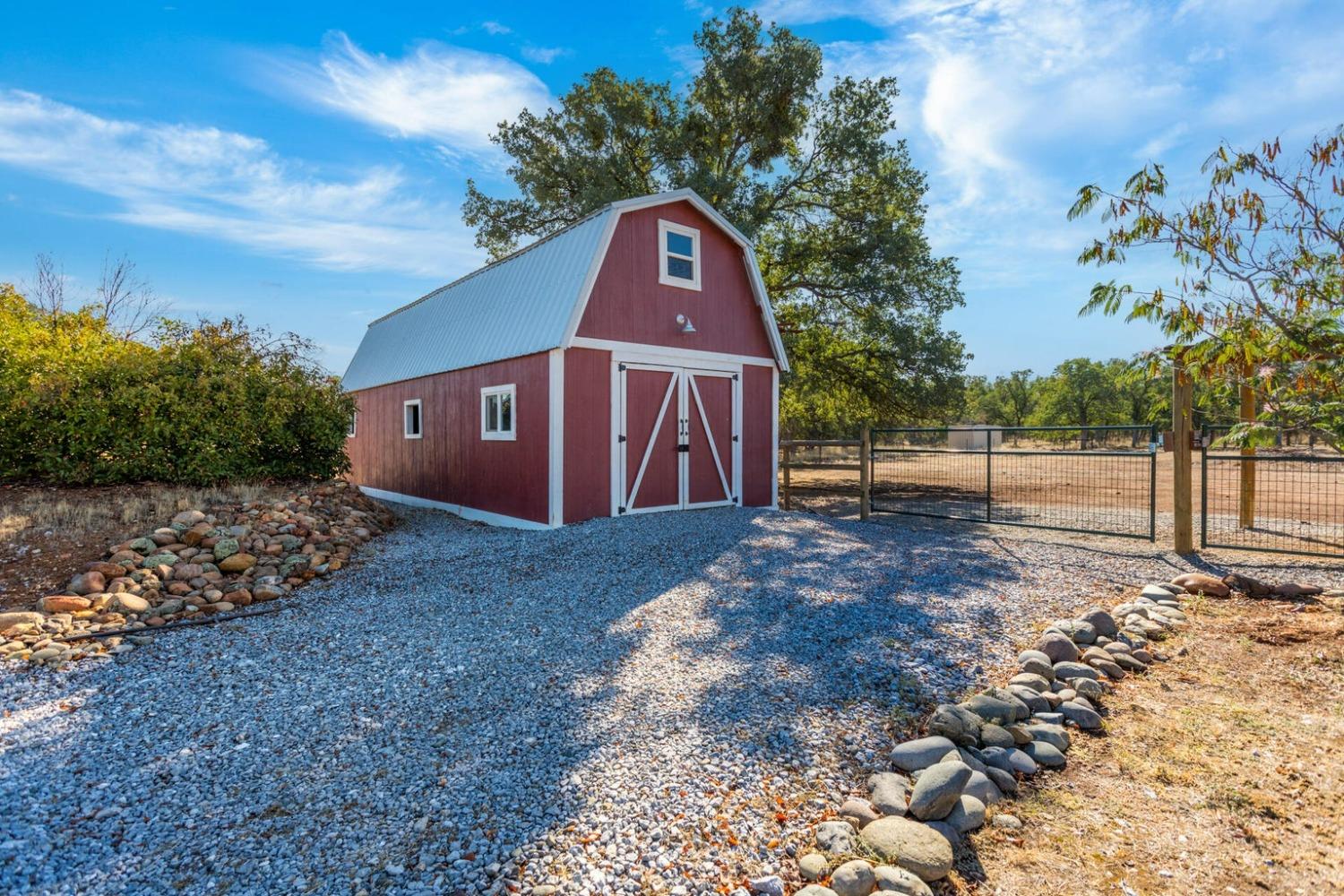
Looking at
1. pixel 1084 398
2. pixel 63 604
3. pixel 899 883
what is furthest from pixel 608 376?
pixel 1084 398

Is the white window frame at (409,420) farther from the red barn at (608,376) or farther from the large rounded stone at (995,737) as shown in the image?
the large rounded stone at (995,737)

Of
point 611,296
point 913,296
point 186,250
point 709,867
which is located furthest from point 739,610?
point 186,250

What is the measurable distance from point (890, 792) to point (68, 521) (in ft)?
26.0

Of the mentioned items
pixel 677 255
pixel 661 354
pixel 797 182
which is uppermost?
pixel 797 182

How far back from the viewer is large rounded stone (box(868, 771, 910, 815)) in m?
2.36

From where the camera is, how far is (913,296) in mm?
14242

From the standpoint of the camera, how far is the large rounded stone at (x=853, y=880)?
6.35 feet

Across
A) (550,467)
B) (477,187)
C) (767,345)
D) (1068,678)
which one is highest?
(477,187)

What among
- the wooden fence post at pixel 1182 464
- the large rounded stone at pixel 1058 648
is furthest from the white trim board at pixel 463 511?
the wooden fence post at pixel 1182 464

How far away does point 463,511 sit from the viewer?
10297 mm

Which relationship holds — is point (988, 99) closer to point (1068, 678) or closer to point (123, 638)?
point (1068, 678)

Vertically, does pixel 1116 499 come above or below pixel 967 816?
above

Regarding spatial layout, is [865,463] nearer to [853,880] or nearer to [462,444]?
[462,444]

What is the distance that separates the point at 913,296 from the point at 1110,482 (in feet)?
25.2
